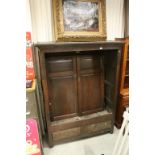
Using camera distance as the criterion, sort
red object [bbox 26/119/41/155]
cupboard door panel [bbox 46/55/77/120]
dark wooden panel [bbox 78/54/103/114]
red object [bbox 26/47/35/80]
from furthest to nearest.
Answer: dark wooden panel [bbox 78/54/103/114]
cupboard door panel [bbox 46/55/77/120]
red object [bbox 26/47/35/80]
red object [bbox 26/119/41/155]

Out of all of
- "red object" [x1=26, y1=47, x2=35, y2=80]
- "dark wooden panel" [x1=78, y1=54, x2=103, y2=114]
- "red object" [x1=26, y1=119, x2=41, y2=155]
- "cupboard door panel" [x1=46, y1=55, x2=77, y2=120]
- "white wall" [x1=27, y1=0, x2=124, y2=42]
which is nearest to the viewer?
"red object" [x1=26, y1=119, x2=41, y2=155]

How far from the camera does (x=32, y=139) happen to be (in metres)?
1.67

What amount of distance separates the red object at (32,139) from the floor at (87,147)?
631 mm

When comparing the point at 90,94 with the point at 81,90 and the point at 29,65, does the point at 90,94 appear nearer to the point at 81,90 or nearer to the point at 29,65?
the point at 81,90

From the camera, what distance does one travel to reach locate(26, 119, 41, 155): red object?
162 cm

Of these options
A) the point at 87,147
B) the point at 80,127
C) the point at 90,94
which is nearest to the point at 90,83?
the point at 90,94

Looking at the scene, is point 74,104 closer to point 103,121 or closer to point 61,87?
point 61,87

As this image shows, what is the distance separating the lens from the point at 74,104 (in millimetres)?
2490

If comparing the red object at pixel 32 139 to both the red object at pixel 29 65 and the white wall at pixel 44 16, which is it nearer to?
the red object at pixel 29 65

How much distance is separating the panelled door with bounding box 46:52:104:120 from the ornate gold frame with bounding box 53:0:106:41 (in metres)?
0.26

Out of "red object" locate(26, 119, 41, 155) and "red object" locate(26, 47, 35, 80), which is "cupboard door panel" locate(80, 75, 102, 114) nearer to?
"red object" locate(26, 47, 35, 80)

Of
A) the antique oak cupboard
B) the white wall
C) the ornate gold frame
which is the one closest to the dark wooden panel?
the antique oak cupboard

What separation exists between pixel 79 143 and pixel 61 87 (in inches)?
35.4
